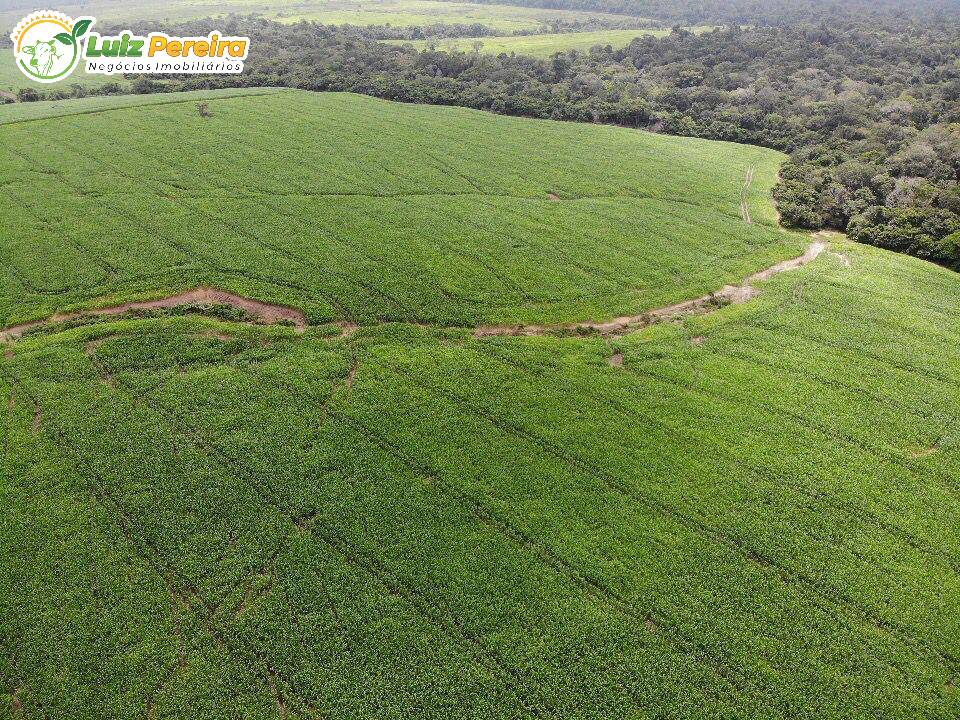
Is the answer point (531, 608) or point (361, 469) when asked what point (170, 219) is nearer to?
point (361, 469)

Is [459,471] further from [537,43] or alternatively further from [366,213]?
[537,43]

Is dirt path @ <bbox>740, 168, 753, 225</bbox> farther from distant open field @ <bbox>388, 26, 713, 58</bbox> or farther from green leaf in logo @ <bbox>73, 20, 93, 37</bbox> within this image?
green leaf in logo @ <bbox>73, 20, 93, 37</bbox>

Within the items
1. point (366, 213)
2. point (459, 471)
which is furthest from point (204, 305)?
point (459, 471)

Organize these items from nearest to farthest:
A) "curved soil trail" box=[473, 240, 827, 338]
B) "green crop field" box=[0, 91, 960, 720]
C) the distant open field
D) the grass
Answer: "green crop field" box=[0, 91, 960, 720], "curved soil trail" box=[473, 240, 827, 338], the grass, the distant open field

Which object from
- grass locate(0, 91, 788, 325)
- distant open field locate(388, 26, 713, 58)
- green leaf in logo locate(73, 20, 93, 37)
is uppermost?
distant open field locate(388, 26, 713, 58)

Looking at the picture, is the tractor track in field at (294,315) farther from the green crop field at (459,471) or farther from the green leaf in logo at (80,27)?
the green leaf in logo at (80,27)

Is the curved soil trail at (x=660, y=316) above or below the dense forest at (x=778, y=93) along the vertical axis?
below
